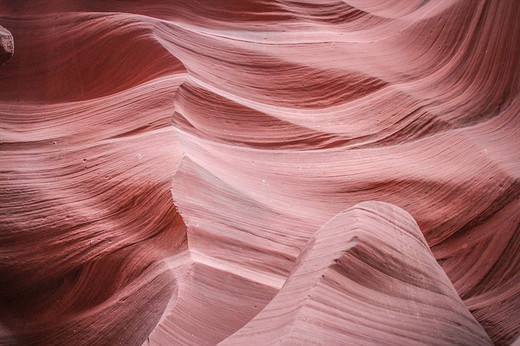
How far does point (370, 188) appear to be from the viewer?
2.40m

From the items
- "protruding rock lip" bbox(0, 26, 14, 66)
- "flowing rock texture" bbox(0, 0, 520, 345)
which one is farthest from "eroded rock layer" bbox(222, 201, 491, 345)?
"protruding rock lip" bbox(0, 26, 14, 66)

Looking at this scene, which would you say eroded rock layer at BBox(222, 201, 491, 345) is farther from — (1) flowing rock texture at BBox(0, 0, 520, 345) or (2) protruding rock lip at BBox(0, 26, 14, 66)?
(2) protruding rock lip at BBox(0, 26, 14, 66)

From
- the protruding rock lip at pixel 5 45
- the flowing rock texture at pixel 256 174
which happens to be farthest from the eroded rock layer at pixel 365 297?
the protruding rock lip at pixel 5 45

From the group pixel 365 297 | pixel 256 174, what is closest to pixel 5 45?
pixel 256 174

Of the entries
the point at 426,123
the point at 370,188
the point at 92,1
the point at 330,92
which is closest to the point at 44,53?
the point at 92,1

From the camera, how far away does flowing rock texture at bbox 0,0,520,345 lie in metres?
1.48

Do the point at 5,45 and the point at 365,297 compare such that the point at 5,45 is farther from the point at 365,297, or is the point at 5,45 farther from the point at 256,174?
the point at 365,297

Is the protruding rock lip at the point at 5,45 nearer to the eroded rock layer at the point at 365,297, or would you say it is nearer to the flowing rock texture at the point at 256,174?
the flowing rock texture at the point at 256,174

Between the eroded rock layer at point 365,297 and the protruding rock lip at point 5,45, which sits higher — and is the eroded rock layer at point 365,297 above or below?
below

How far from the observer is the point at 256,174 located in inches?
95.3

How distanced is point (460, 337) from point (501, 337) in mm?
686

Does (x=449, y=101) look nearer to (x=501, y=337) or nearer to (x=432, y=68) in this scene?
(x=432, y=68)

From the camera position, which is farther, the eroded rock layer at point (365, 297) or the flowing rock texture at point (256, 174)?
the flowing rock texture at point (256, 174)

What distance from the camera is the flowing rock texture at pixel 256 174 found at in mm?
1480
